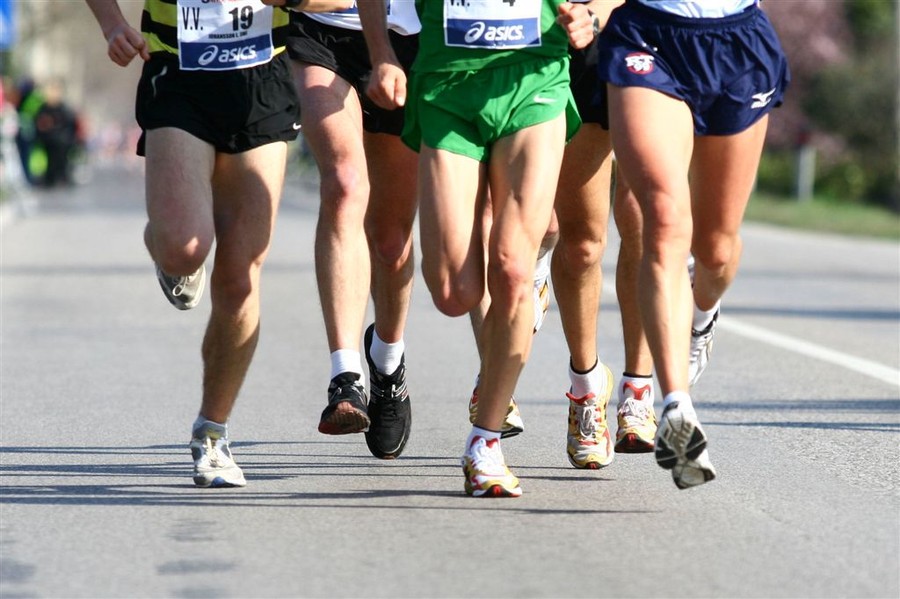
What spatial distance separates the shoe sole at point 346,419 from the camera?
629cm

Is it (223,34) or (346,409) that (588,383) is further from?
(223,34)

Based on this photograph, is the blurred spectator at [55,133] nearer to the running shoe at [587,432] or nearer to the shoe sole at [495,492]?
the running shoe at [587,432]

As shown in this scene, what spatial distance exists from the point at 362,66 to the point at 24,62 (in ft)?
197

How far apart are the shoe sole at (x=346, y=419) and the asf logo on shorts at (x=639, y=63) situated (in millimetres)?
1400

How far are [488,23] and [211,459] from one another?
→ 1636mm

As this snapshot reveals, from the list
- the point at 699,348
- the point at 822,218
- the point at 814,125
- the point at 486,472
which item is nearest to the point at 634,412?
the point at 699,348

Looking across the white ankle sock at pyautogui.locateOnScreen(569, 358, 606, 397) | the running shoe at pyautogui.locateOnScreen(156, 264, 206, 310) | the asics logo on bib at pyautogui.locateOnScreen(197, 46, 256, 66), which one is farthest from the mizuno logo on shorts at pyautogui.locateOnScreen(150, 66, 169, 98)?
the white ankle sock at pyautogui.locateOnScreen(569, 358, 606, 397)

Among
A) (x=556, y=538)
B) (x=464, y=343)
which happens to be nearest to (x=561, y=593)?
(x=556, y=538)

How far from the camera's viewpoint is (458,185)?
229 inches

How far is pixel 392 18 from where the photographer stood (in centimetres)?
650

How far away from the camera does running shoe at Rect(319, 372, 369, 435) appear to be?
629cm

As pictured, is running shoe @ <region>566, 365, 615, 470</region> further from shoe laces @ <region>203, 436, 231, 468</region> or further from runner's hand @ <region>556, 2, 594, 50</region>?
runner's hand @ <region>556, 2, 594, 50</region>

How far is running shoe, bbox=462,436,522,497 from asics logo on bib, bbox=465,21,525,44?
1206 millimetres

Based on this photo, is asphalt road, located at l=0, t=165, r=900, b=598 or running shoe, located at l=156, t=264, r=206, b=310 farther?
running shoe, located at l=156, t=264, r=206, b=310
